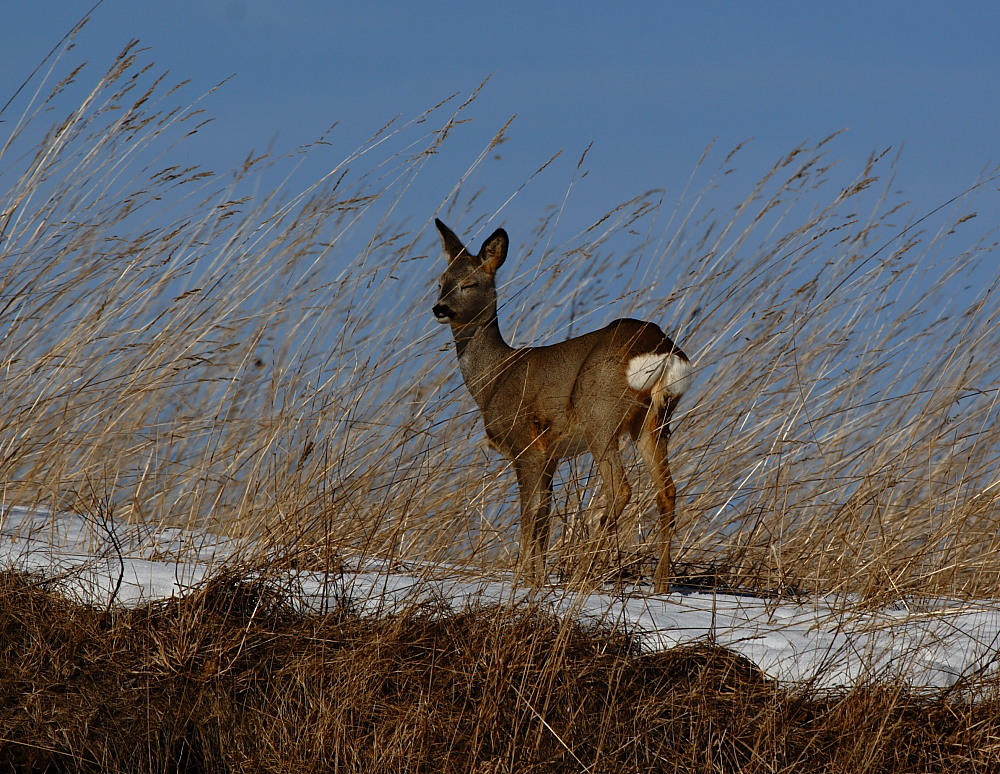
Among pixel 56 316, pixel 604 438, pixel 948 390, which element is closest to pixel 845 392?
pixel 948 390

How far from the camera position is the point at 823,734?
278 cm

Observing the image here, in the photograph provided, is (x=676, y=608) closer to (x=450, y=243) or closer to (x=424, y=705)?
(x=424, y=705)

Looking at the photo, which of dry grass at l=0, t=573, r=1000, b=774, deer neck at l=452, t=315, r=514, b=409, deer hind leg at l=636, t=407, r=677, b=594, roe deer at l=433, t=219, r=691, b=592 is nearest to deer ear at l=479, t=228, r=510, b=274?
roe deer at l=433, t=219, r=691, b=592

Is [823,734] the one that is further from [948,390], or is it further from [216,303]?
[216,303]

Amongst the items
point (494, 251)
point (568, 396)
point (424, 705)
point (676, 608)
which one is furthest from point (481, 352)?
point (424, 705)

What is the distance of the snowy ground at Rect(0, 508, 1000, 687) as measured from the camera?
298 cm

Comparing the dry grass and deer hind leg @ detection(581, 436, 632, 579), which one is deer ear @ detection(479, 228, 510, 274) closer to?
deer hind leg @ detection(581, 436, 632, 579)

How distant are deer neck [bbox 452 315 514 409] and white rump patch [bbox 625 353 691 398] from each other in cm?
68

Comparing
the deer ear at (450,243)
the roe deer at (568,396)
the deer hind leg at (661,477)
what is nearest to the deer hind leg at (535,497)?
the roe deer at (568,396)

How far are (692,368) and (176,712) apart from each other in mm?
2322

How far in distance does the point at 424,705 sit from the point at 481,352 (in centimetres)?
244

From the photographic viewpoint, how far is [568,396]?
15.0ft

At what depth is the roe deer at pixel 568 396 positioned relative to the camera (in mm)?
4227

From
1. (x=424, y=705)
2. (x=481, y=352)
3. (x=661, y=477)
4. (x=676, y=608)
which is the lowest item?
(x=424, y=705)
